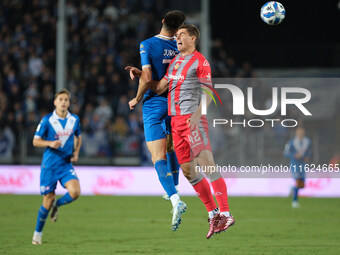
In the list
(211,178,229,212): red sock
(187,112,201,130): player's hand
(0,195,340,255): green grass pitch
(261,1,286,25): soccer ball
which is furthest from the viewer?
(0,195,340,255): green grass pitch

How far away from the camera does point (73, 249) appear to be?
394 inches

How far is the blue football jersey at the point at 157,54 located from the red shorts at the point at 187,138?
1.73 feet

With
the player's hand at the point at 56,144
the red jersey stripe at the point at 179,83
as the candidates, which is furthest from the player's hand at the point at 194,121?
the player's hand at the point at 56,144

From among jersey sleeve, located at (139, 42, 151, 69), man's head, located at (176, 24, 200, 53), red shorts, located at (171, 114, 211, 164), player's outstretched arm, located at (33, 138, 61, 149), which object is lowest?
player's outstretched arm, located at (33, 138, 61, 149)

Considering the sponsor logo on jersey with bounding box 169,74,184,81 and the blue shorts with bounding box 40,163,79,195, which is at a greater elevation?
the sponsor logo on jersey with bounding box 169,74,184,81

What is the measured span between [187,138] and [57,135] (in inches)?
157

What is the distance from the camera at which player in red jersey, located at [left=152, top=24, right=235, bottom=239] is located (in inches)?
284

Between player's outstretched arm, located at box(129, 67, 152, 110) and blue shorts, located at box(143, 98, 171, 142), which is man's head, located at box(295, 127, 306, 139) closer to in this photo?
blue shorts, located at box(143, 98, 171, 142)

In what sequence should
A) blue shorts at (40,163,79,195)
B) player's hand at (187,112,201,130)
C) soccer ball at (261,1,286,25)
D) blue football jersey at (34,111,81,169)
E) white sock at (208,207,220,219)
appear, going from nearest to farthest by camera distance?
player's hand at (187,112,201,130)
white sock at (208,207,220,219)
soccer ball at (261,1,286,25)
blue shorts at (40,163,79,195)
blue football jersey at (34,111,81,169)

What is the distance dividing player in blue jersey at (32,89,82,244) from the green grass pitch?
0.60m

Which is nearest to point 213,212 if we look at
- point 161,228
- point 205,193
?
point 205,193

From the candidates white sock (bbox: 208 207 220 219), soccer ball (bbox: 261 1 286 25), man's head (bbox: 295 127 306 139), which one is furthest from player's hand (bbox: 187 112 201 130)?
man's head (bbox: 295 127 306 139)

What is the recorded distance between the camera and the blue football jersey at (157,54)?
7480 mm

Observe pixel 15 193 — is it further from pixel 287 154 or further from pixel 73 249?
pixel 73 249
